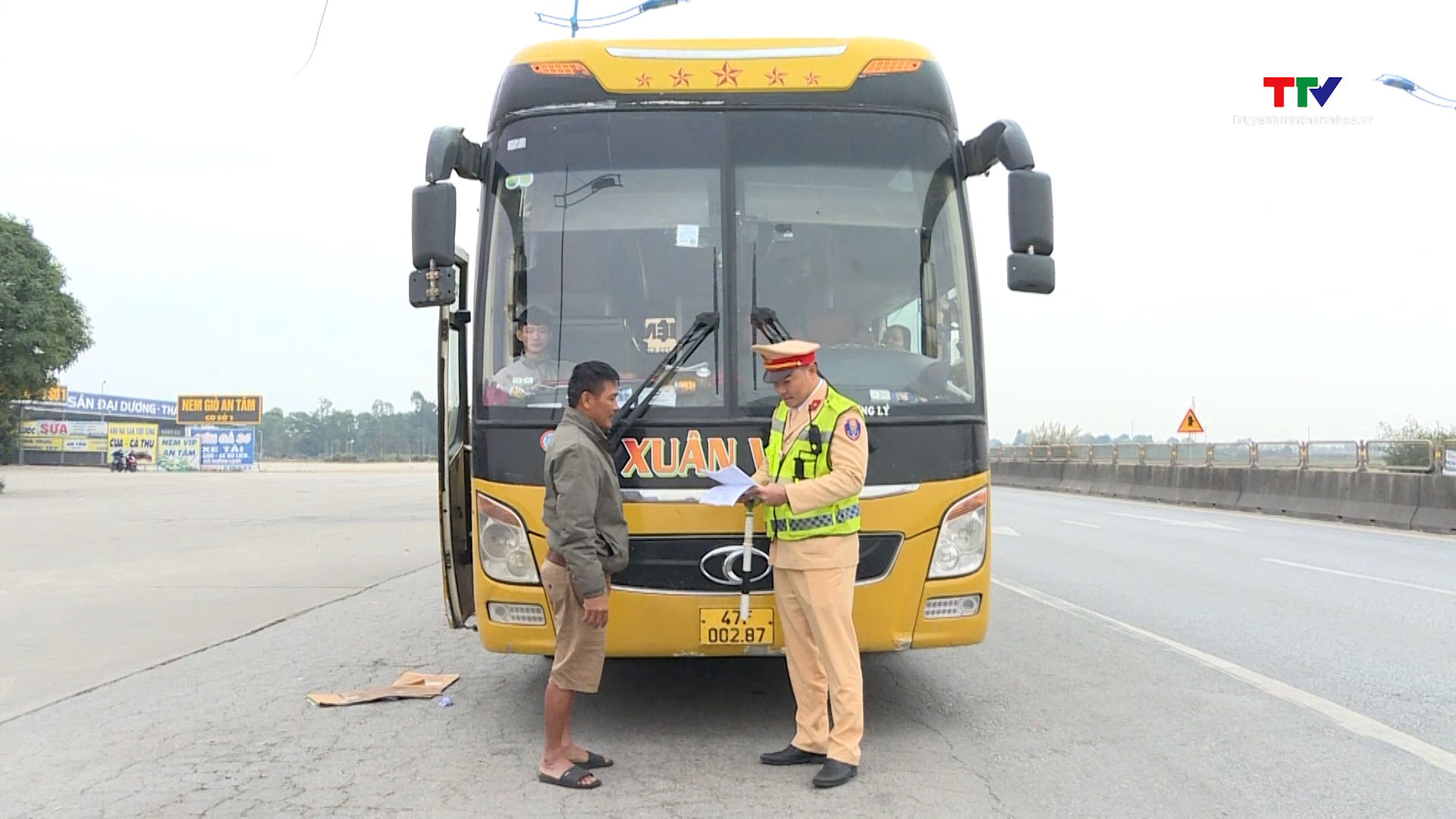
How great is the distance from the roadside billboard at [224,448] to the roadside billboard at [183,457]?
0.69 ft

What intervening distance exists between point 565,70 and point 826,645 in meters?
3.02

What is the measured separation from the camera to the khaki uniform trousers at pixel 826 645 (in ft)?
15.3

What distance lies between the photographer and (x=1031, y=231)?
5398mm

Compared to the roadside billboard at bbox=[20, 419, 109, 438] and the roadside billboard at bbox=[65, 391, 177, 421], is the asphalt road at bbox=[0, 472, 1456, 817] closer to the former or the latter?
the roadside billboard at bbox=[20, 419, 109, 438]

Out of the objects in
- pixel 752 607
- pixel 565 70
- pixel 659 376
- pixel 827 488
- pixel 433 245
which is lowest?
pixel 752 607

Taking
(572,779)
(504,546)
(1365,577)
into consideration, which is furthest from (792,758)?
(1365,577)

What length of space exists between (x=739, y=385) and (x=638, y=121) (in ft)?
4.66

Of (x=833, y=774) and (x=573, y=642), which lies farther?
(x=573, y=642)

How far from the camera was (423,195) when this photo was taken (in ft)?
17.3

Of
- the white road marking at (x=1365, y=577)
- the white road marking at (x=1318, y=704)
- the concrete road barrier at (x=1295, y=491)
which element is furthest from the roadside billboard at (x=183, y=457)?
the white road marking at (x=1318, y=704)

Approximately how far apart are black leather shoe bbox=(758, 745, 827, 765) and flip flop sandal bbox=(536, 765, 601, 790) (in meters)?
0.77

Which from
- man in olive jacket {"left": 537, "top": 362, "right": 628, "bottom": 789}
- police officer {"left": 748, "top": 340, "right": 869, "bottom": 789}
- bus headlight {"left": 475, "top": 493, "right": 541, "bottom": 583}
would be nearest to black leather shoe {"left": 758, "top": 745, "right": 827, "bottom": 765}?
police officer {"left": 748, "top": 340, "right": 869, "bottom": 789}

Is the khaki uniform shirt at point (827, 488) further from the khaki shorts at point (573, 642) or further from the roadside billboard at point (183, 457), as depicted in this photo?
the roadside billboard at point (183, 457)

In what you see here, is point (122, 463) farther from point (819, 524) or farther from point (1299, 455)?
point (819, 524)
